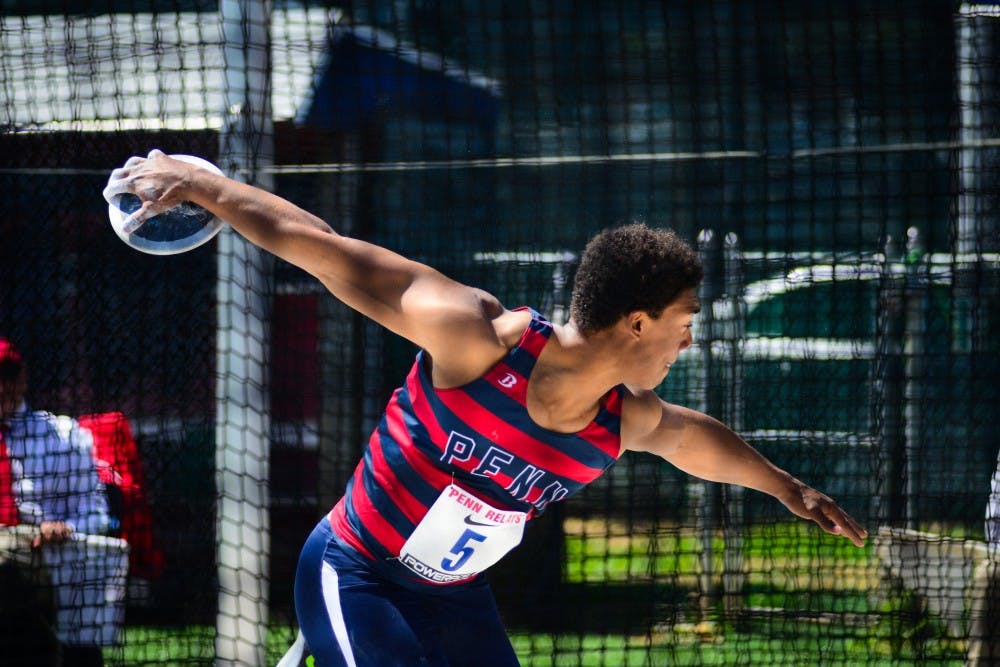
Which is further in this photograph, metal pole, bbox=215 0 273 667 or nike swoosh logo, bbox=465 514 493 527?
metal pole, bbox=215 0 273 667

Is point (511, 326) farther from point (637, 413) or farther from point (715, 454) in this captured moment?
point (715, 454)

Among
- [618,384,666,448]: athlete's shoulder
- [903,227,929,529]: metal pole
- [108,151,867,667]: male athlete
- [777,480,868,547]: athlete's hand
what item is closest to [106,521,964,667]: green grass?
[903,227,929,529]: metal pole

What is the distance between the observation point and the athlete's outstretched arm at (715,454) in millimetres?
3188

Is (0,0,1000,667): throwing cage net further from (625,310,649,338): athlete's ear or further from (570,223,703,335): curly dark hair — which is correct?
(625,310,649,338): athlete's ear

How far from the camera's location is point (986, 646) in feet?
16.3

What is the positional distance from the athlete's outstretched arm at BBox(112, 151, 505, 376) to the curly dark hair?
303 mm

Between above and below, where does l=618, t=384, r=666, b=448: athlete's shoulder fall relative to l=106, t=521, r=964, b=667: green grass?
Result: above

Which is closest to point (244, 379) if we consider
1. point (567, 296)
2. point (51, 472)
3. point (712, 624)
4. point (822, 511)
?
point (51, 472)

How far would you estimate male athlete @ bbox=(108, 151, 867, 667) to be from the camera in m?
2.82

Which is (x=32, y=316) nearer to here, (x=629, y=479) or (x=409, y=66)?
(x=409, y=66)

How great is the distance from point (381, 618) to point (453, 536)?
28 centimetres

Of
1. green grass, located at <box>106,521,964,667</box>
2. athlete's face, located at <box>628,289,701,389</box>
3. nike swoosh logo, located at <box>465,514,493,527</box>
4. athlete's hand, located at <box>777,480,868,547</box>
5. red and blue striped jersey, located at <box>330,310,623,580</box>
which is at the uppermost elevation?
athlete's face, located at <box>628,289,701,389</box>

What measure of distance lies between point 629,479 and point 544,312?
929 mm

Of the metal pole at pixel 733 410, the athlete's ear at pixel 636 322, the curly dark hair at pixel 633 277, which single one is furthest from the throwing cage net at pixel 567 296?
the athlete's ear at pixel 636 322
